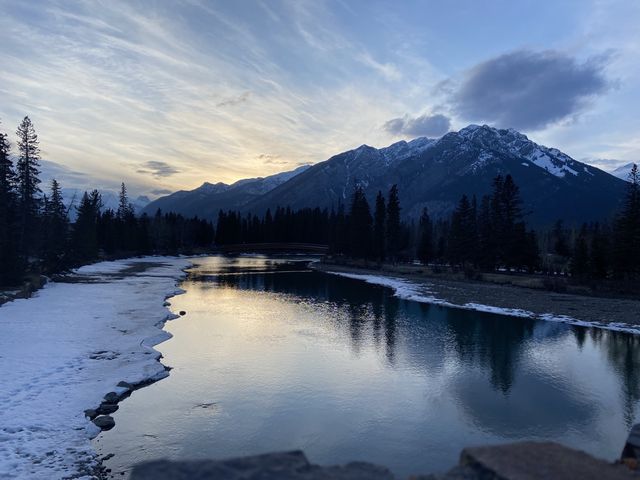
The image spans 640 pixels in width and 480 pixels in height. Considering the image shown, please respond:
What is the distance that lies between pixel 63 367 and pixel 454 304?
36788mm

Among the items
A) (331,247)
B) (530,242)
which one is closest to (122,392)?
(530,242)

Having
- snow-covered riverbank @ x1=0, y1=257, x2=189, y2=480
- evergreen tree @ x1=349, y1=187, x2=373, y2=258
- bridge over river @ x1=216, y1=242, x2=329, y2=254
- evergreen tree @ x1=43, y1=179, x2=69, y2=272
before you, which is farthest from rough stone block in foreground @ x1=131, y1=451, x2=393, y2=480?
bridge over river @ x1=216, y1=242, x2=329, y2=254

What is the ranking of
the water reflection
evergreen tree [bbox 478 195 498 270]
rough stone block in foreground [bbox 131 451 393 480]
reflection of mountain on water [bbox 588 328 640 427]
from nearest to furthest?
rough stone block in foreground [bbox 131 451 393 480]
the water reflection
reflection of mountain on water [bbox 588 328 640 427]
evergreen tree [bbox 478 195 498 270]

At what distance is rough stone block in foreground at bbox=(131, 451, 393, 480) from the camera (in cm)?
505

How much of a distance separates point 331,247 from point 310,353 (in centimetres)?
9766

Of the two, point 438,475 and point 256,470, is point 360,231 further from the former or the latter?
point 256,470

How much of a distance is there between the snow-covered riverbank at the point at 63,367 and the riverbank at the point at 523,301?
100ft

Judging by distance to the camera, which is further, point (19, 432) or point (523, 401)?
point (523, 401)

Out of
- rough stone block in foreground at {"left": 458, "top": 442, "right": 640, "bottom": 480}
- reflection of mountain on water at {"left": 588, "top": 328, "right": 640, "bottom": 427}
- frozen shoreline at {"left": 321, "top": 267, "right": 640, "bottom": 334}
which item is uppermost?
rough stone block in foreground at {"left": 458, "top": 442, "right": 640, "bottom": 480}

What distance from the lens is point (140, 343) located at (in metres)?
25.3

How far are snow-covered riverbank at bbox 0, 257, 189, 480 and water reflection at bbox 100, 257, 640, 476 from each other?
115 cm

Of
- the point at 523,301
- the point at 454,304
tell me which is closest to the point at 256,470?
the point at 454,304

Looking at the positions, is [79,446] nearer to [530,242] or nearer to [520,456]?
[520,456]

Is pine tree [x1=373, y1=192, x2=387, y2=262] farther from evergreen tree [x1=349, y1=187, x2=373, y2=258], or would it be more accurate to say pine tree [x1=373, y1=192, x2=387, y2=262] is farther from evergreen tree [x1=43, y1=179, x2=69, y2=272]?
evergreen tree [x1=43, y1=179, x2=69, y2=272]
